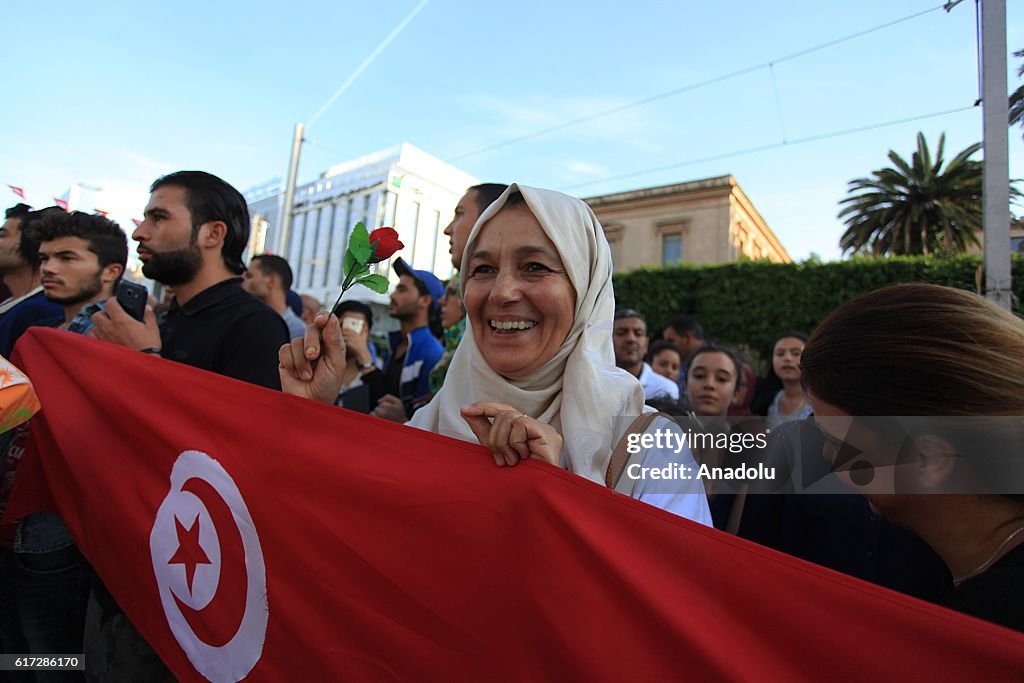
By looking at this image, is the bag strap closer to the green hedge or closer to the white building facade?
the green hedge

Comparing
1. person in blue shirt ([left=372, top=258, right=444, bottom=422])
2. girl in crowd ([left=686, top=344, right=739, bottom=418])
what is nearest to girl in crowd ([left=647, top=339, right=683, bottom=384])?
girl in crowd ([left=686, top=344, right=739, bottom=418])

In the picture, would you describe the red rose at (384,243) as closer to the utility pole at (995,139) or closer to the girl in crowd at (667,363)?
the utility pole at (995,139)

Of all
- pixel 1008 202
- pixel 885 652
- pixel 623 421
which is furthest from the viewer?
pixel 1008 202

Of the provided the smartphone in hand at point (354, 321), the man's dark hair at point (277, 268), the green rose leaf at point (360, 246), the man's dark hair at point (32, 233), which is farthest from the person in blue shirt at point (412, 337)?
the green rose leaf at point (360, 246)

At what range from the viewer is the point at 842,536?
1.88 meters

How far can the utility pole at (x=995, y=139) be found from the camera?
3.02m

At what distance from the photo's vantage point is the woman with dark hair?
3.06 feet

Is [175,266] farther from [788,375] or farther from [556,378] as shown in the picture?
[788,375]

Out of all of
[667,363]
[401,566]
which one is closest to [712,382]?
[667,363]

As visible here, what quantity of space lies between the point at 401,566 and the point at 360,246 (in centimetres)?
77

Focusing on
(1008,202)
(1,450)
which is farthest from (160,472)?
(1008,202)

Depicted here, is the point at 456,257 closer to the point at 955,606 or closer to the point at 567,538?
the point at 567,538

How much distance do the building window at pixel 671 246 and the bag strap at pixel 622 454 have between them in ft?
104

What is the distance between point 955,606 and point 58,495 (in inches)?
101
